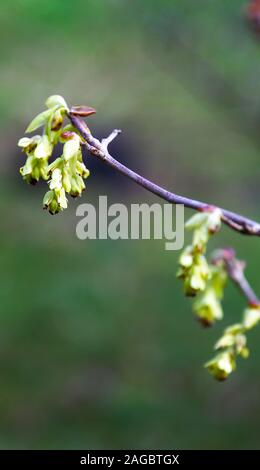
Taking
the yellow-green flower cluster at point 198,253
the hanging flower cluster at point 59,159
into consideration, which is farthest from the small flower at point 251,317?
the hanging flower cluster at point 59,159

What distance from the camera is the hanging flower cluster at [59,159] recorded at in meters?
1.51

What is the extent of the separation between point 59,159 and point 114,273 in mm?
6286

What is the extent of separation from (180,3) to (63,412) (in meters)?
3.30

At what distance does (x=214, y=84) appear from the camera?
477 cm

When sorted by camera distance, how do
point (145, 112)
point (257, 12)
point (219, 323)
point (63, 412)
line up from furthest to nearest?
point (145, 112), point (219, 323), point (63, 412), point (257, 12)

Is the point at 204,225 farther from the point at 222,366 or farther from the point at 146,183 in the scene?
the point at 222,366

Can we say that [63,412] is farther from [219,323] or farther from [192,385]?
[219,323]

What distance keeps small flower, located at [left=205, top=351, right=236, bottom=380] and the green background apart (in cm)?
245

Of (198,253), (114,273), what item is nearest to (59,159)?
(198,253)

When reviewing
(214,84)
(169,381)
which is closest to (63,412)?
(169,381)

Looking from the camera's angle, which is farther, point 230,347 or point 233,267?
point 233,267

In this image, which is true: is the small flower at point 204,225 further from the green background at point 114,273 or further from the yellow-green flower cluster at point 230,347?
the green background at point 114,273

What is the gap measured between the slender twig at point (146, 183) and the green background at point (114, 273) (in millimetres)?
2552

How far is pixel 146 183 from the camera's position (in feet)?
4.66
